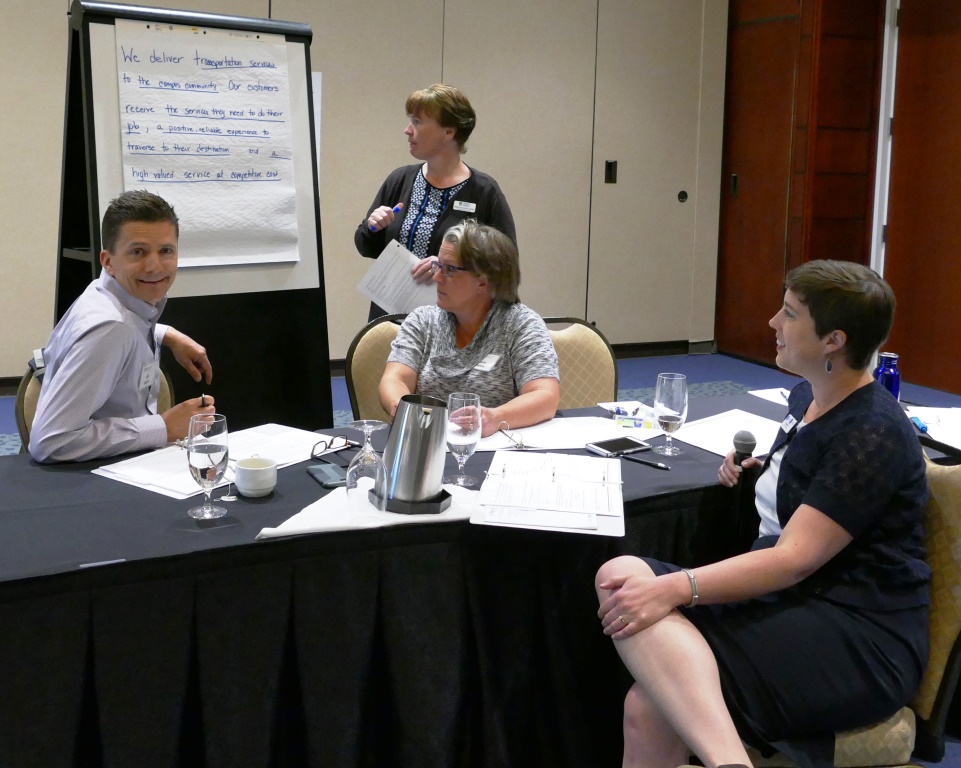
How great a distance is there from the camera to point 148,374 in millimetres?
2205

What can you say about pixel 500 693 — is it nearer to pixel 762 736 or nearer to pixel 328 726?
pixel 328 726

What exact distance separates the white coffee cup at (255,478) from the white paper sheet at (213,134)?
149cm

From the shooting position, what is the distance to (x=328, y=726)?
1.73 meters

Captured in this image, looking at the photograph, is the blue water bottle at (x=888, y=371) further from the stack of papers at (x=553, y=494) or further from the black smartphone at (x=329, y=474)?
the black smartphone at (x=329, y=474)

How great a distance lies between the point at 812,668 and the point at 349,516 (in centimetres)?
82

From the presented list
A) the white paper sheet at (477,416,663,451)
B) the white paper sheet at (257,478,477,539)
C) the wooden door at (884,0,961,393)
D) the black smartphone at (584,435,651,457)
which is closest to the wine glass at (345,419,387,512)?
the white paper sheet at (257,478,477,539)

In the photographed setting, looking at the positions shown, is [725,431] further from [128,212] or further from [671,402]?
[128,212]

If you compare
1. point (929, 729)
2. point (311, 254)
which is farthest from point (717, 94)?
point (929, 729)

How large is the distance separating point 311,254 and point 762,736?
2306 mm

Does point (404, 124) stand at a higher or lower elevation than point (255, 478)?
higher

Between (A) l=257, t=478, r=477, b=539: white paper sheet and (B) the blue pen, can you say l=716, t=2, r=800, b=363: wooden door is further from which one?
(A) l=257, t=478, r=477, b=539: white paper sheet

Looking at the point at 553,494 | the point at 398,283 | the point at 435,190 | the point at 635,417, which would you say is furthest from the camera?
the point at 435,190

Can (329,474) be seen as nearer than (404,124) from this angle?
Yes

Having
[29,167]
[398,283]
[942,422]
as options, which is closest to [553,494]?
[942,422]
